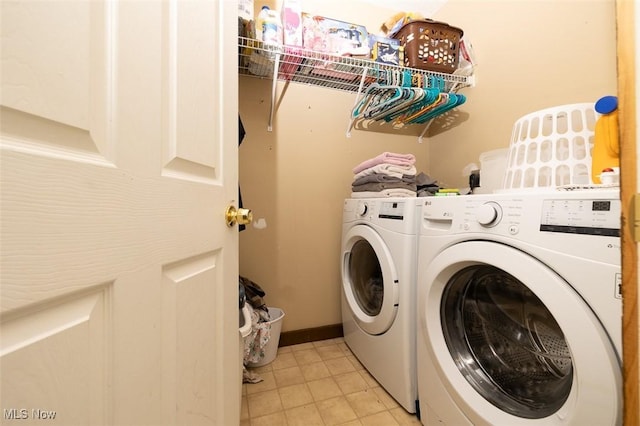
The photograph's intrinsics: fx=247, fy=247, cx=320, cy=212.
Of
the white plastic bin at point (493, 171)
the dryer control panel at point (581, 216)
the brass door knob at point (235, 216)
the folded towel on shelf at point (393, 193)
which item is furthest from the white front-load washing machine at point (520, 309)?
the brass door knob at point (235, 216)

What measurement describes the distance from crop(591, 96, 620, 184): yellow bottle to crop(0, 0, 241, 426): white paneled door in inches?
39.1

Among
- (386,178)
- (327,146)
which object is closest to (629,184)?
(386,178)

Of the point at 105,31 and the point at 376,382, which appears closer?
the point at 105,31

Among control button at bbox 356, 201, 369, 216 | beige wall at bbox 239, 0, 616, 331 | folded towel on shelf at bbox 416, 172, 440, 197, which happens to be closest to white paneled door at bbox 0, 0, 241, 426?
control button at bbox 356, 201, 369, 216

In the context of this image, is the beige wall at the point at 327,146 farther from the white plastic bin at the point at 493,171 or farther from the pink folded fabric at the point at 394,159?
the pink folded fabric at the point at 394,159

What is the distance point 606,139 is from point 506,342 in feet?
2.09

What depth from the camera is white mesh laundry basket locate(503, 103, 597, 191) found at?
2.43ft

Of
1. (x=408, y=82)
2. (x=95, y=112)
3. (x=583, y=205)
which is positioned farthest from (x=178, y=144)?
(x=408, y=82)

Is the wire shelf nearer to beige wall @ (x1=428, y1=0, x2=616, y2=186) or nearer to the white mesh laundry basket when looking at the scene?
beige wall @ (x1=428, y1=0, x2=616, y2=186)

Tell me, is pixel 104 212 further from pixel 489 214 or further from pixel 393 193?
pixel 393 193

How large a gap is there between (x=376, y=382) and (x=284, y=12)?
1.81 meters

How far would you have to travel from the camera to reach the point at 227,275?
62cm

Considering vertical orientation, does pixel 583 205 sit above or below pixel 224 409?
above

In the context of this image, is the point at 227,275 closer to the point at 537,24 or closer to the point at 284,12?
the point at 284,12
